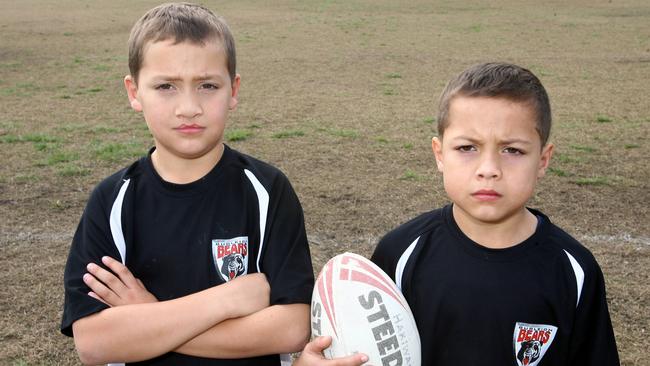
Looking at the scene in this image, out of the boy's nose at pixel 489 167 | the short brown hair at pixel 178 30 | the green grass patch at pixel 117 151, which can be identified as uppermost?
the short brown hair at pixel 178 30

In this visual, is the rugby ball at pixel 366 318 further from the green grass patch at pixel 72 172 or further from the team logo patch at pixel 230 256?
the green grass patch at pixel 72 172

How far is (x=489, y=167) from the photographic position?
217 cm

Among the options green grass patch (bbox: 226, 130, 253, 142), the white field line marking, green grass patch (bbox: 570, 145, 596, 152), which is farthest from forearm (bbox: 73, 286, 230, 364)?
green grass patch (bbox: 570, 145, 596, 152)

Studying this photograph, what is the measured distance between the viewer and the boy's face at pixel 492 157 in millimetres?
2193

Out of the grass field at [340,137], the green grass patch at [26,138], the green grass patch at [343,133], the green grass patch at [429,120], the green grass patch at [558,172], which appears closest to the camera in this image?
the grass field at [340,137]

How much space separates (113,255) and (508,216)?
1311 mm

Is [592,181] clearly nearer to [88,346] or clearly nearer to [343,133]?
[343,133]

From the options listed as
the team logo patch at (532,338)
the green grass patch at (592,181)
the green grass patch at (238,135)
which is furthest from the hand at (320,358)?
the green grass patch at (238,135)

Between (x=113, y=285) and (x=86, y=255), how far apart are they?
0.14 metres

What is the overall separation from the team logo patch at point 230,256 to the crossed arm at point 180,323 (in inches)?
3.1

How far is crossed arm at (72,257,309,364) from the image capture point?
83.0 inches

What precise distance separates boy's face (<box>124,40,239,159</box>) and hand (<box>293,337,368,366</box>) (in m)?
0.74

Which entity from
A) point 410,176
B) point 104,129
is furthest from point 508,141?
point 104,129

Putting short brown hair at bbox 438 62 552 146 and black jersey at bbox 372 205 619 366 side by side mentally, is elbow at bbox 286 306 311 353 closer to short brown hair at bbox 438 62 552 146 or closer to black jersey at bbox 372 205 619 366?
black jersey at bbox 372 205 619 366
